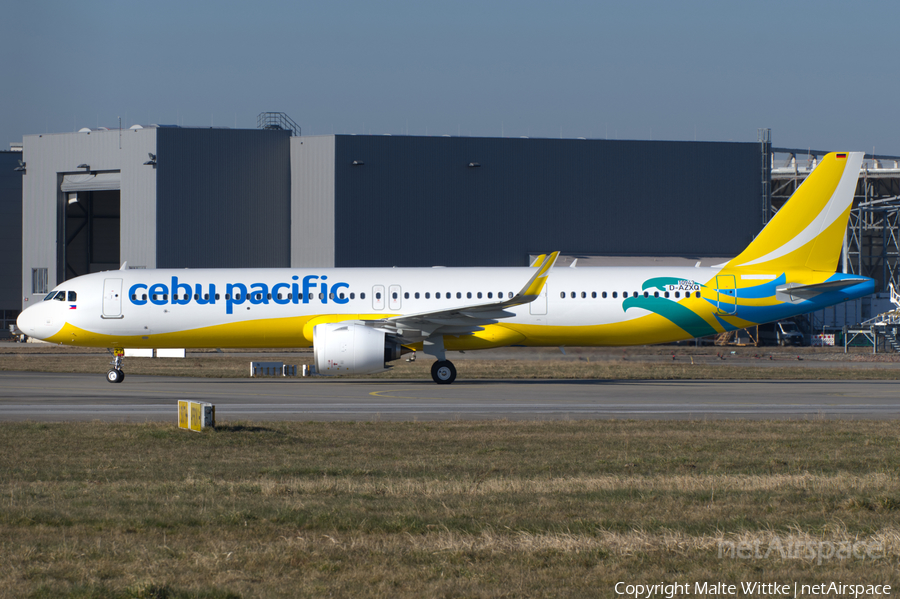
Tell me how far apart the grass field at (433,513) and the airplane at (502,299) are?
48.3 feet

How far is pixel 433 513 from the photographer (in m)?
9.16

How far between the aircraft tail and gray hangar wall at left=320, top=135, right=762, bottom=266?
97.2 feet

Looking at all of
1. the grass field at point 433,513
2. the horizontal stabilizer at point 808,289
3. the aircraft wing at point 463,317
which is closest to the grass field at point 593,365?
the horizontal stabilizer at point 808,289

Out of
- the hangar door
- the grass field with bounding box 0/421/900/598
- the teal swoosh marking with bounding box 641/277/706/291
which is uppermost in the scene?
the hangar door

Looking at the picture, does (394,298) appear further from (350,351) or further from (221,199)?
(221,199)

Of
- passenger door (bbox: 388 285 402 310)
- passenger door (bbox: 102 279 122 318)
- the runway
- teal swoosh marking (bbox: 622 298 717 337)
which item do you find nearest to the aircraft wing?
passenger door (bbox: 388 285 402 310)

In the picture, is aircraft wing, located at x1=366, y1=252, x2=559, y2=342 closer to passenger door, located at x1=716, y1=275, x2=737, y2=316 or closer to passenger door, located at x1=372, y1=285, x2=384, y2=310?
passenger door, located at x1=372, y1=285, x2=384, y2=310

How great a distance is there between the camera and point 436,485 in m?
10.9

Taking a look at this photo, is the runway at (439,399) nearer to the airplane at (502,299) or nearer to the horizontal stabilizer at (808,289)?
the airplane at (502,299)

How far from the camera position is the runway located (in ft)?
65.5

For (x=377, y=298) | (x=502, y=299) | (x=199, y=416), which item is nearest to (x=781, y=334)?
(x=502, y=299)

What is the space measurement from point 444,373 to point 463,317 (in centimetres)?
216

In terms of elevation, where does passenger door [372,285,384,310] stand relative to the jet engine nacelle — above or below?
above
